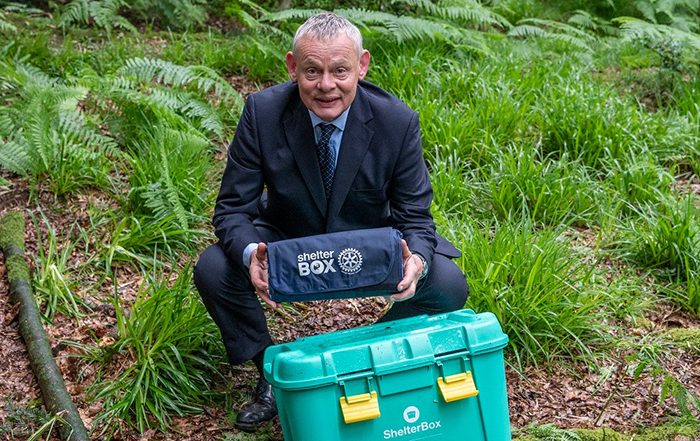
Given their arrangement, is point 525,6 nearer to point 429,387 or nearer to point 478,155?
point 478,155

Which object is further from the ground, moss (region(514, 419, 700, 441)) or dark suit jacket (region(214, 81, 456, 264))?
dark suit jacket (region(214, 81, 456, 264))

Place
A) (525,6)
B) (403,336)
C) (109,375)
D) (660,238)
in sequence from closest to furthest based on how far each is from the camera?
(403,336), (109,375), (660,238), (525,6)

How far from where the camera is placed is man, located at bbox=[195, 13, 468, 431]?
3045mm

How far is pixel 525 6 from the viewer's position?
859 centimetres

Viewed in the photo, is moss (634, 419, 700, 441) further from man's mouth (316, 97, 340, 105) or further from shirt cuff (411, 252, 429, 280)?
man's mouth (316, 97, 340, 105)

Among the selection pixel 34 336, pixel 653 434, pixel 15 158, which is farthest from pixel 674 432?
pixel 15 158

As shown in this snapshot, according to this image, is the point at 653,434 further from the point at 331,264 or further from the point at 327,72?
the point at 327,72

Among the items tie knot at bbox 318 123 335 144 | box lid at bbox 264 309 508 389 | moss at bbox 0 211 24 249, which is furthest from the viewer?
moss at bbox 0 211 24 249

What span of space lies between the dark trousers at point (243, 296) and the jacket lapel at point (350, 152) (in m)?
0.44

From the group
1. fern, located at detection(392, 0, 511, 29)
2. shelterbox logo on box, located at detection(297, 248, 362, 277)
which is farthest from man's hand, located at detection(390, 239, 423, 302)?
fern, located at detection(392, 0, 511, 29)

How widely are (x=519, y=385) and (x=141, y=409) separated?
161cm

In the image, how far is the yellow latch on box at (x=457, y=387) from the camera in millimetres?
2604

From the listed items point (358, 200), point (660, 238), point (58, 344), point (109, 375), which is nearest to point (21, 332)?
point (58, 344)

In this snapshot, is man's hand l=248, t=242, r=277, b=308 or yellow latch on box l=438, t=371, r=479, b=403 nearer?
yellow latch on box l=438, t=371, r=479, b=403
